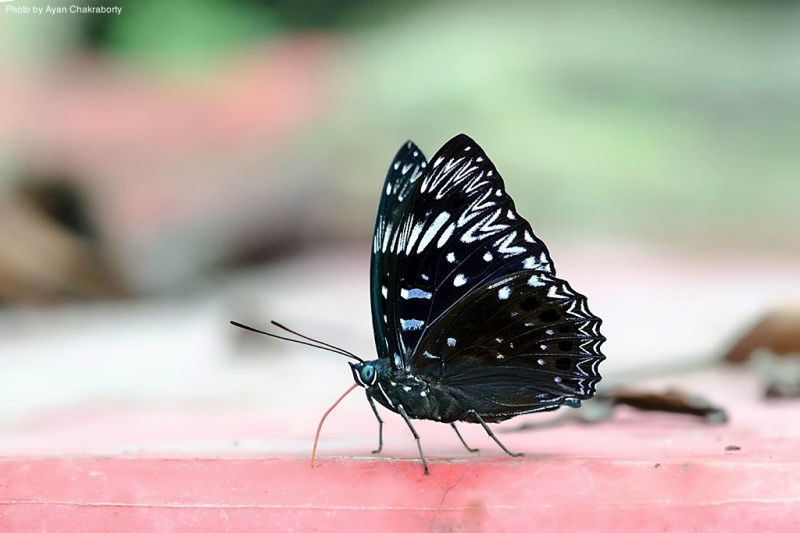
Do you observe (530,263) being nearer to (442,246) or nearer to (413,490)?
(442,246)

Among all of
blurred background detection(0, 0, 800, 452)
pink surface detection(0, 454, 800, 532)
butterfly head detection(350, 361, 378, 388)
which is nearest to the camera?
pink surface detection(0, 454, 800, 532)

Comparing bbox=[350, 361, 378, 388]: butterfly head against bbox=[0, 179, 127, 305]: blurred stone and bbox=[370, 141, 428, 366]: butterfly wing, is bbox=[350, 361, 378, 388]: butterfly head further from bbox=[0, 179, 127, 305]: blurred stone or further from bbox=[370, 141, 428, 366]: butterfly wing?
bbox=[0, 179, 127, 305]: blurred stone

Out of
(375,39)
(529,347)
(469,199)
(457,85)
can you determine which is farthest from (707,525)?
(375,39)

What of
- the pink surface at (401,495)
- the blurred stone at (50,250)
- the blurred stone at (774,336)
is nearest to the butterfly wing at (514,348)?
the pink surface at (401,495)

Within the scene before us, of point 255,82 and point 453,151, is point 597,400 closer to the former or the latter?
point 453,151

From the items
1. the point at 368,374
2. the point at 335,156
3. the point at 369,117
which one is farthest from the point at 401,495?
the point at 369,117

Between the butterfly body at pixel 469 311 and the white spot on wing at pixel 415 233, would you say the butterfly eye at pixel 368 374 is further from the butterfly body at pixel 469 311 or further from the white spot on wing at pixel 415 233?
the white spot on wing at pixel 415 233

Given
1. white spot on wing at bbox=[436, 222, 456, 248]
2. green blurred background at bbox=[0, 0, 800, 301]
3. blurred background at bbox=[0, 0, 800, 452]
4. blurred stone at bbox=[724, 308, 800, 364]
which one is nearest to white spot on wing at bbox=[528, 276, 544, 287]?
white spot on wing at bbox=[436, 222, 456, 248]
